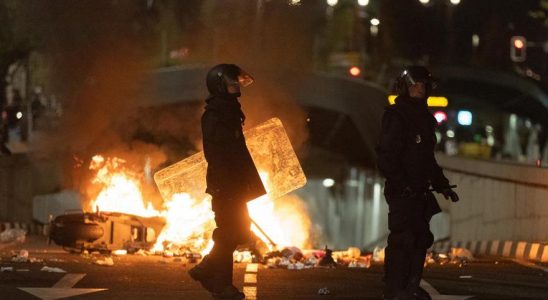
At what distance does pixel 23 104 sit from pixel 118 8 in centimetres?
1421

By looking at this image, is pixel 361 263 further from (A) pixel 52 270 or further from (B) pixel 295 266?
(A) pixel 52 270

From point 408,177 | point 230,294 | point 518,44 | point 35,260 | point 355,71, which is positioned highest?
point 518,44

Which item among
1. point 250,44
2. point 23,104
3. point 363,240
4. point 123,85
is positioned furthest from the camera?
point 363,240

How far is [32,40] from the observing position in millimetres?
29562

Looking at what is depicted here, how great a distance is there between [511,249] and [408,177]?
12022 mm

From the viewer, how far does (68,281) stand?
1329 centimetres

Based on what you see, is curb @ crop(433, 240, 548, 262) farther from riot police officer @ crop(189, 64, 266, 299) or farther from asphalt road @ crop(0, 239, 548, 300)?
riot police officer @ crop(189, 64, 266, 299)

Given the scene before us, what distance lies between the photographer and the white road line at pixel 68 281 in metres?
12.7

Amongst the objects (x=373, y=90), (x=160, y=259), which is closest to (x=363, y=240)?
(x=373, y=90)

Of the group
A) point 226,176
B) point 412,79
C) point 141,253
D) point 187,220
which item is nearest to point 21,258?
point 141,253

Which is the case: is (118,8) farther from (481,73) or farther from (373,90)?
(481,73)

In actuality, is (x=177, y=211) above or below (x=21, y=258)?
above

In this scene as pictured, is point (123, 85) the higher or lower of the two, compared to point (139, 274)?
higher

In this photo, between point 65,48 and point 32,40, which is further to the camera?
point 32,40
